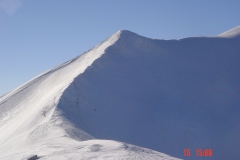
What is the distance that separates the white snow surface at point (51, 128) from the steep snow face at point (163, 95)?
3.59 ft

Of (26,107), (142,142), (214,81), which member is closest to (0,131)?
(26,107)

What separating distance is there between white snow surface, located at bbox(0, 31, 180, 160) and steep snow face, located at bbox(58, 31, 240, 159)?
109cm

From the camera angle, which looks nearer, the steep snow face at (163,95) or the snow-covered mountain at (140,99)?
the snow-covered mountain at (140,99)

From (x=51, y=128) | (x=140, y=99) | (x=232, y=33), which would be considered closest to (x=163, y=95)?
(x=140, y=99)

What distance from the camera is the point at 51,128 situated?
26.1 m

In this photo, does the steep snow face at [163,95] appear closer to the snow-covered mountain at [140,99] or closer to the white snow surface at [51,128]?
the snow-covered mountain at [140,99]

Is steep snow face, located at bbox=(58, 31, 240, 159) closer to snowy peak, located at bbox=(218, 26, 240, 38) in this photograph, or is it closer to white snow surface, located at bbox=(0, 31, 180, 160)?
white snow surface, located at bbox=(0, 31, 180, 160)

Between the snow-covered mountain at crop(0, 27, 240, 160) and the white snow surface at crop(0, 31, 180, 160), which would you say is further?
the snow-covered mountain at crop(0, 27, 240, 160)

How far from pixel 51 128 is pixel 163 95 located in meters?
16.4

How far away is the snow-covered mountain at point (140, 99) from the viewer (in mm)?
30781

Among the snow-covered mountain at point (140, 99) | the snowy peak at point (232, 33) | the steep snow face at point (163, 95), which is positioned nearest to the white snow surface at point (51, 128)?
the snow-covered mountain at point (140, 99)

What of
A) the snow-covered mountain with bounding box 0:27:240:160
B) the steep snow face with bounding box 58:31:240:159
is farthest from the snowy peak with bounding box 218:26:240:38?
the steep snow face with bounding box 58:31:240:159

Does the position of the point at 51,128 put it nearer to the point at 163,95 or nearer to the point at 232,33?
the point at 163,95

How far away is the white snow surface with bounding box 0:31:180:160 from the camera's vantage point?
17562 millimetres
